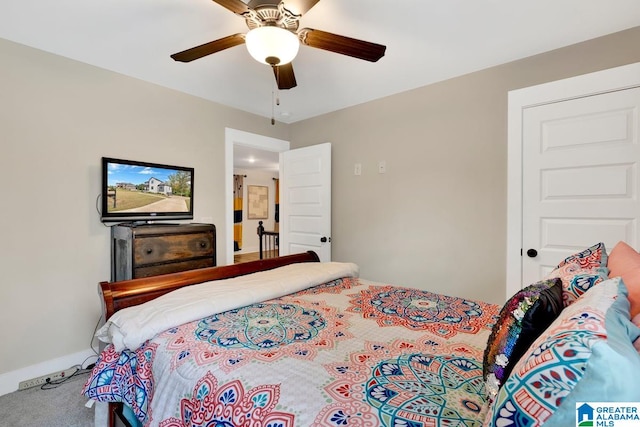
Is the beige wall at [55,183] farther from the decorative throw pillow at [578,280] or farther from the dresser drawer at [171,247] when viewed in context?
the decorative throw pillow at [578,280]

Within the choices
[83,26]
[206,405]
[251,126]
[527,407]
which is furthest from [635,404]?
[251,126]

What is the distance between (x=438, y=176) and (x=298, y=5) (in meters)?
2.00

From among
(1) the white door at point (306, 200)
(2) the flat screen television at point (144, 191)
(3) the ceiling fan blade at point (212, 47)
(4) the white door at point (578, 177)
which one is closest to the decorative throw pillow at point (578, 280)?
(4) the white door at point (578, 177)

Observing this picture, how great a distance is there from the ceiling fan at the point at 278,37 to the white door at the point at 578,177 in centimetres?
155

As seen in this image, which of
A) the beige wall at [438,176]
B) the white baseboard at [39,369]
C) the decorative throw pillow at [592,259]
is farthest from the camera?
the beige wall at [438,176]

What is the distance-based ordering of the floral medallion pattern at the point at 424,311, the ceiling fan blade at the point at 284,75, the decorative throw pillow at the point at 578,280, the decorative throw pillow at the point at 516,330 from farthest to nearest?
1. the ceiling fan blade at the point at 284,75
2. the floral medallion pattern at the point at 424,311
3. the decorative throw pillow at the point at 578,280
4. the decorative throw pillow at the point at 516,330

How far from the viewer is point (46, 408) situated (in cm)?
194

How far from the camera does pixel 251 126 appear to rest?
3740 mm

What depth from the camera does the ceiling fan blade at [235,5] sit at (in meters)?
1.43

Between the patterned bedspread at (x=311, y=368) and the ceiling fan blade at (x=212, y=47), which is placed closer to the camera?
the patterned bedspread at (x=311, y=368)

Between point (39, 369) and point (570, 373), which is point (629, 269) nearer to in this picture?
point (570, 373)

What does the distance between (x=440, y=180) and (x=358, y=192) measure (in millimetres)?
933

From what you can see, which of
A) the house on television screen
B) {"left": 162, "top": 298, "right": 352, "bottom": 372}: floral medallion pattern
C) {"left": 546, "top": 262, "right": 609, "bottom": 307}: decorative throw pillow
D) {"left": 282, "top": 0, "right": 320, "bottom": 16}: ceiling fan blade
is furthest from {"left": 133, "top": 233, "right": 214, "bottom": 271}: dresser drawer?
{"left": 546, "top": 262, "right": 609, "bottom": 307}: decorative throw pillow

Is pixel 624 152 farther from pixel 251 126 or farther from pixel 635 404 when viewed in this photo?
pixel 251 126
